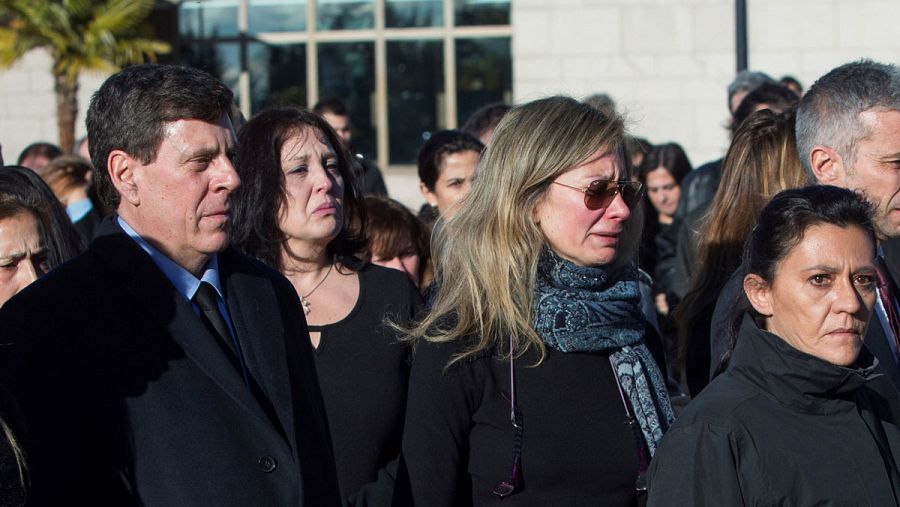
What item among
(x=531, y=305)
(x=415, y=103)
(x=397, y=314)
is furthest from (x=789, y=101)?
(x=415, y=103)

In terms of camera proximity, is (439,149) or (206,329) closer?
(206,329)

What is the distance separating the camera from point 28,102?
52.6 feet

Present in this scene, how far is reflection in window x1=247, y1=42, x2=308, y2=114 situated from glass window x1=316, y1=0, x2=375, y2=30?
45cm

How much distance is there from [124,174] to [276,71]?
14031mm

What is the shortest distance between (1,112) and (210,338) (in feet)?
47.0

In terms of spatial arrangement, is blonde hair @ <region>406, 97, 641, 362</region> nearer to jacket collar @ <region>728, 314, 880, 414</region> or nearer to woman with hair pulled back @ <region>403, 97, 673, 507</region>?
woman with hair pulled back @ <region>403, 97, 673, 507</region>

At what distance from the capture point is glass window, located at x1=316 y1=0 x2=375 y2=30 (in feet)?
53.9

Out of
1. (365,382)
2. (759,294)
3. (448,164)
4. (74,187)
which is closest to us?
(759,294)

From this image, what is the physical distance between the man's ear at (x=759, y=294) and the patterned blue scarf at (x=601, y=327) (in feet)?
1.30

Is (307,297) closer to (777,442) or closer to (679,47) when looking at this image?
(777,442)

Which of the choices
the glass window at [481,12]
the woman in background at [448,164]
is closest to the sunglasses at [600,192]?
the woman in background at [448,164]

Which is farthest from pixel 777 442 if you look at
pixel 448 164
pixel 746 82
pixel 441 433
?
pixel 746 82

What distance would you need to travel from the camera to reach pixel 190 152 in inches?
115

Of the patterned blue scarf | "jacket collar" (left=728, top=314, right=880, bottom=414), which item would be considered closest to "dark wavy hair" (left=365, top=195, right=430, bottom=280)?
the patterned blue scarf
